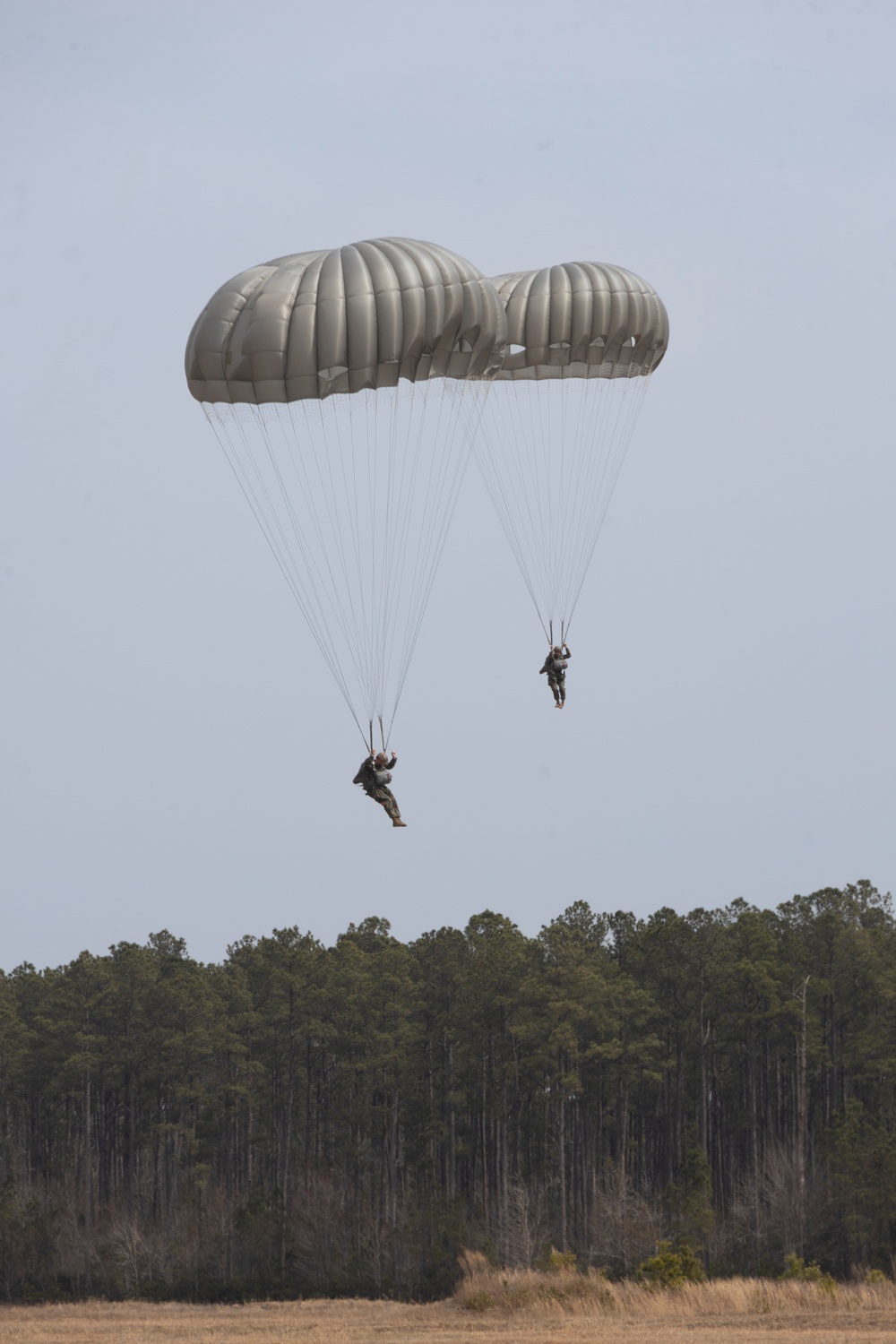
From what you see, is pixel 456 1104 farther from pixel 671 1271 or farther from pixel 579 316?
pixel 579 316

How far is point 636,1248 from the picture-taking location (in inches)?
1907

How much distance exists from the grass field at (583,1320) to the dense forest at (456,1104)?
10747 mm

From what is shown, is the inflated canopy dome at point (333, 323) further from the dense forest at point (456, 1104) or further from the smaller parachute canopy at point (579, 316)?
the dense forest at point (456, 1104)

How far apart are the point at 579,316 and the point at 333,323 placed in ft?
19.7

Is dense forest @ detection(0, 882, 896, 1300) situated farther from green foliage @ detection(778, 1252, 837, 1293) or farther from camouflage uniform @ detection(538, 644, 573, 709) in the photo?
camouflage uniform @ detection(538, 644, 573, 709)

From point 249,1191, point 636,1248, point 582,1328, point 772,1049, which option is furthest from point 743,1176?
point 582,1328

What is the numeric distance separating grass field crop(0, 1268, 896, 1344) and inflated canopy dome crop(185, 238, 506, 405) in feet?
49.3

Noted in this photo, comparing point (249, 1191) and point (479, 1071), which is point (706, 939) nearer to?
point (479, 1071)

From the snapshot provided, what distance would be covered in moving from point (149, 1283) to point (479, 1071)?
1520 centimetres

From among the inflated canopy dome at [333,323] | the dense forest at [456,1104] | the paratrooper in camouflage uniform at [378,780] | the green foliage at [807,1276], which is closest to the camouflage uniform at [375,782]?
the paratrooper in camouflage uniform at [378,780]

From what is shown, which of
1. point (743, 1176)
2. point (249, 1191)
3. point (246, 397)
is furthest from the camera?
point (249, 1191)

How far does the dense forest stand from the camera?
171ft

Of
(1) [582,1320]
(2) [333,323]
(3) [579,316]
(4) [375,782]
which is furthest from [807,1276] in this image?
(2) [333,323]

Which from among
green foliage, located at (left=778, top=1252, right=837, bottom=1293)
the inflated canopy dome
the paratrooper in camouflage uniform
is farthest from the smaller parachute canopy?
green foliage, located at (left=778, top=1252, right=837, bottom=1293)
